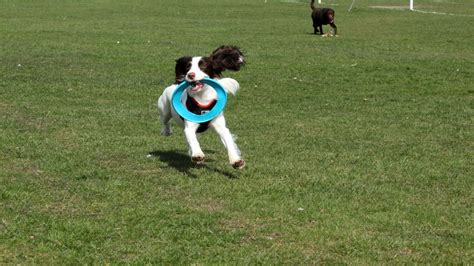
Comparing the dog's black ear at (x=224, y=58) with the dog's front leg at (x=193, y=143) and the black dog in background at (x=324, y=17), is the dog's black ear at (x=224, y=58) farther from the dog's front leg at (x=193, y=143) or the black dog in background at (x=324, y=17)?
the black dog in background at (x=324, y=17)

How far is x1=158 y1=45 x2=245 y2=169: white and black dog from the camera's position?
297 inches

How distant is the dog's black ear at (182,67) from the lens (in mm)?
7691

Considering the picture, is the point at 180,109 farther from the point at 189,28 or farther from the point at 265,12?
the point at 265,12

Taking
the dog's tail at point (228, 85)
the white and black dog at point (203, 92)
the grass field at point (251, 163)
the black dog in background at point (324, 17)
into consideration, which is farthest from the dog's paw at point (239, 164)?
the black dog in background at point (324, 17)

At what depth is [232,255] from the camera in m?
5.36

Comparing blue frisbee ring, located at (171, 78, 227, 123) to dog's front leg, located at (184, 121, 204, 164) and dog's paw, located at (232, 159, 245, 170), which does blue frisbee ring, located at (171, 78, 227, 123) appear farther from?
dog's paw, located at (232, 159, 245, 170)

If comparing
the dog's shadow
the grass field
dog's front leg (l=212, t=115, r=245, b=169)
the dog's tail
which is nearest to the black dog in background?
the grass field

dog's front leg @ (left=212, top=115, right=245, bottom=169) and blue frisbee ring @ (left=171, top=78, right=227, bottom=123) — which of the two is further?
blue frisbee ring @ (left=171, top=78, right=227, bottom=123)

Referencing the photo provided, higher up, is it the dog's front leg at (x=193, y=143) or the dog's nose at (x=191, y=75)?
the dog's nose at (x=191, y=75)

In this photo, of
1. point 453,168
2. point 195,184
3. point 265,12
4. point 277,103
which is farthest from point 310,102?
point 265,12

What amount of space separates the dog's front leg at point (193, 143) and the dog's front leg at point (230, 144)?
0.20 metres

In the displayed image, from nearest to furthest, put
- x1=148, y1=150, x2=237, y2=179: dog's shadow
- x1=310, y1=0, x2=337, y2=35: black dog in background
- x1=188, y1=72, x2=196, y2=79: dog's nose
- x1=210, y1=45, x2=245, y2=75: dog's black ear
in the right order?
x1=188, y1=72, x2=196, y2=79: dog's nose
x1=148, y1=150, x2=237, y2=179: dog's shadow
x1=210, y1=45, x2=245, y2=75: dog's black ear
x1=310, y1=0, x2=337, y2=35: black dog in background

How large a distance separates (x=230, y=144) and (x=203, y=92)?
57 cm

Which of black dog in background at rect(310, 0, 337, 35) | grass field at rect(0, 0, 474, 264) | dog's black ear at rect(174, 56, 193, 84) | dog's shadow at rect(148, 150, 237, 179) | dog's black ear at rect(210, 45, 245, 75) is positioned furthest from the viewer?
black dog in background at rect(310, 0, 337, 35)
